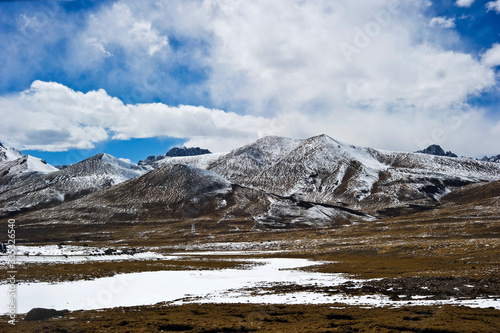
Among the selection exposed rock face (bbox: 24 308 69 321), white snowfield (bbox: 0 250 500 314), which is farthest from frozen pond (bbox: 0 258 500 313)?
exposed rock face (bbox: 24 308 69 321)

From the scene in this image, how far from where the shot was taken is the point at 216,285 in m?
35.5

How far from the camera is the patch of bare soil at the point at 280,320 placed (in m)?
16.7

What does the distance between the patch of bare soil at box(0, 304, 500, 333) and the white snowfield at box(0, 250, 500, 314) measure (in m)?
2.46

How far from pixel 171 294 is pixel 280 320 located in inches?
560

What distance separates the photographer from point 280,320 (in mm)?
19391

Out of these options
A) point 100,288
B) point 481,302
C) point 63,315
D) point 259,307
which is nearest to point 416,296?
point 481,302

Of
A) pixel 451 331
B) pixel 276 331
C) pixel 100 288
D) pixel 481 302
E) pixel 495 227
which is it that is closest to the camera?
pixel 451 331

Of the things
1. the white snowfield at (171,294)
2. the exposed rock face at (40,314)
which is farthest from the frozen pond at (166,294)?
the exposed rock face at (40,314)

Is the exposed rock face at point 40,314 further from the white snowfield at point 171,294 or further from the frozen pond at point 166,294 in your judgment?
the frozen pond at point 166,294

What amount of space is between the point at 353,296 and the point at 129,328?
1565cm

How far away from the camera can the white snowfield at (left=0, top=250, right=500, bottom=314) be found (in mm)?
24125

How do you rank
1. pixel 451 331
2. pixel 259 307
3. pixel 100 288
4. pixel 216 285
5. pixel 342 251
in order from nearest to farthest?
pixel 451 331
pixel 259 307
pixel 100 288
pixel 216 285
pixel 342 251

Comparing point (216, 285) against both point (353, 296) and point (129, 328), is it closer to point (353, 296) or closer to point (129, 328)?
point (353, 296)

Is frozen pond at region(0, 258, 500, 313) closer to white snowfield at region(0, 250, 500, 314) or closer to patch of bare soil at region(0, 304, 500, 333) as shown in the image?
white snowfield at region(0, 250, 500, 314)
